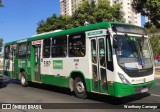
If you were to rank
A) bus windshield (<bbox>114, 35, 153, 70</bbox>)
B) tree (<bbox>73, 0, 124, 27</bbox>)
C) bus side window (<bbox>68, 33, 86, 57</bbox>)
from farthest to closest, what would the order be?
tree (<bbox>73, 0, 124, 27</bbox>) < bus side window (<bbox>68, 33, 86, 57</bbox>) < bus windshield (<bbox>114, 35, 153, 70</bbox>)

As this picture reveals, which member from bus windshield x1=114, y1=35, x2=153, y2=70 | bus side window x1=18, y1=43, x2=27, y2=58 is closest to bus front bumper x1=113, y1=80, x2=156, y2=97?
bus windshield x1=114, y1=35, x2=153, y2=70

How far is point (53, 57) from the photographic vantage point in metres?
13.4

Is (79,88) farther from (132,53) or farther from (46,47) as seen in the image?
(46,47)

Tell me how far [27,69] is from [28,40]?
164cm

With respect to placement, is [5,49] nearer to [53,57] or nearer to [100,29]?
[53,57]

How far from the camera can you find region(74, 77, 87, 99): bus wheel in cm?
1145

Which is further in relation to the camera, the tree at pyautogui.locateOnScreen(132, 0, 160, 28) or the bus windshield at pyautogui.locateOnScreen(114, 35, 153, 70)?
the tree at pyautogui.locateOnScreen(132, 0, 160, 28)

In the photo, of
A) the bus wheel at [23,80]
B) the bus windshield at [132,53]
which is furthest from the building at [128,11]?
the bus windshield at [132,53]

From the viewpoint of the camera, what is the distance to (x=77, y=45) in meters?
11.7

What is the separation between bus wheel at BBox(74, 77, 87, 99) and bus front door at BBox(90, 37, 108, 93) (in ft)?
2.79

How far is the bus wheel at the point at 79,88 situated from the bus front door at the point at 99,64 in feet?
2.79

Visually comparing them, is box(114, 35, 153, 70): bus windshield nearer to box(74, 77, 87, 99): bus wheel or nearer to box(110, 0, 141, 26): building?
box(74, 77, 87, 99): bus wheel

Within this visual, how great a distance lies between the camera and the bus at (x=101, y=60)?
Result: 9.68m

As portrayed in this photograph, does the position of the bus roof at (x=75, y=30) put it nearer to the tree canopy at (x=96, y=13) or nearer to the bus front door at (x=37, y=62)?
the bus front door at (x=37, y=62)
